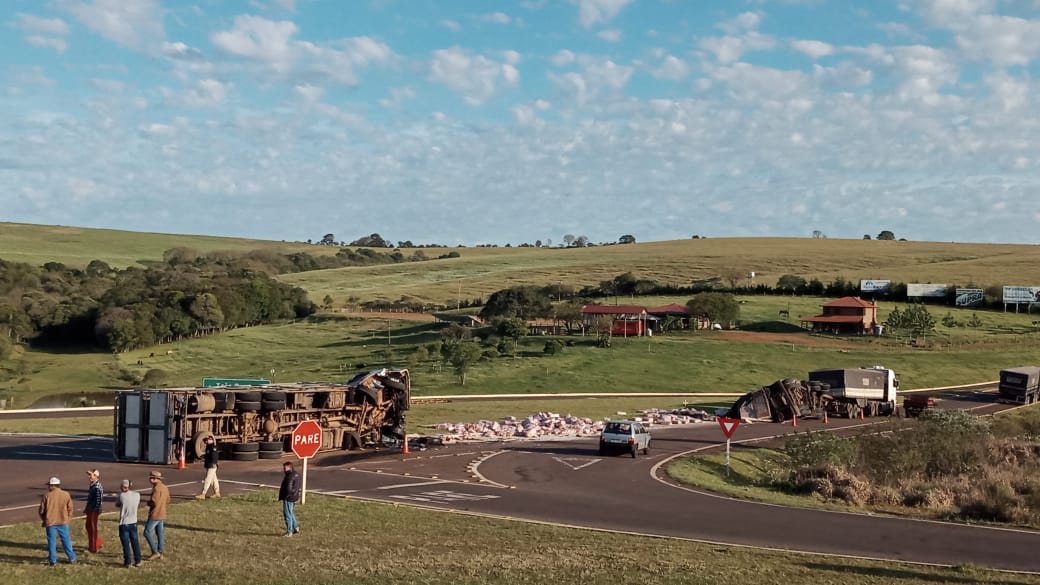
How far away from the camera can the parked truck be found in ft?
183

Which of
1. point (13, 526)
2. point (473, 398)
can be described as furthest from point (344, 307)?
point (13, 526)

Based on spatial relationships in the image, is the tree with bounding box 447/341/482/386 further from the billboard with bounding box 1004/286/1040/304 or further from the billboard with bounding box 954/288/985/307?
the billboard with bounding box 1004/286/1040/304

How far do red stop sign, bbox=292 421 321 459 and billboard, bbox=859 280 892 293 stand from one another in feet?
369

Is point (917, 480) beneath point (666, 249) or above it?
beneath

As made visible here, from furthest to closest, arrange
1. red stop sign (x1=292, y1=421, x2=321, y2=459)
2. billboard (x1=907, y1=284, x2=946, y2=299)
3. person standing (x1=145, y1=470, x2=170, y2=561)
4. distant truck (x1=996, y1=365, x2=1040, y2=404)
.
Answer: billboard (x1=907, y1=284, x2=946, y2=299), distant truck (x1=996, y1=365, x2=1040, y2=404), red stop sign (x1=292, y1=421, x2=321, y2=459), person standing (x1=145, y1=470, x2=170, y2=561)

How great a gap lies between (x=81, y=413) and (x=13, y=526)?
3860 centimetres

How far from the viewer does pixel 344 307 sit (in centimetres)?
12988

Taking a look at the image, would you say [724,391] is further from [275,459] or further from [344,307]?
[344,307]

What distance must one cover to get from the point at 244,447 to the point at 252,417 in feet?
5.01

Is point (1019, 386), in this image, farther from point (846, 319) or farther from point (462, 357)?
point (846, 319)

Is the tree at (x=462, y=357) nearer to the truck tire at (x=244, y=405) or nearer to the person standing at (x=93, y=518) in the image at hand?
the truck tire at (x=244, y=405)

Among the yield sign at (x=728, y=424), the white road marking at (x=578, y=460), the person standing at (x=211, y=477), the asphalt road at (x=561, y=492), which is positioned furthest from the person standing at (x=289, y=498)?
the yield sign at (x=728, y=424)

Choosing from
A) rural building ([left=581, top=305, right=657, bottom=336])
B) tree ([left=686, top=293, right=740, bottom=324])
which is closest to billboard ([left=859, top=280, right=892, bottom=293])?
tree ([left=686, top=293, right=740, bottom=324])

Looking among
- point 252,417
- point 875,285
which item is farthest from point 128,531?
point 875,285
